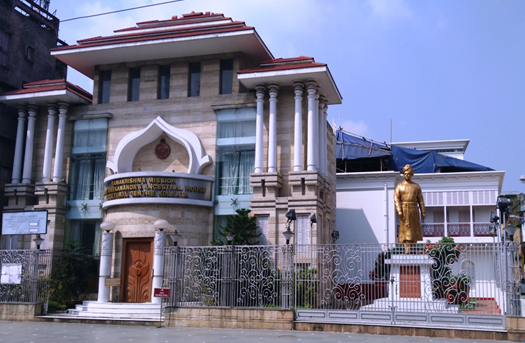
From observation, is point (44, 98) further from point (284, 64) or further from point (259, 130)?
point (284, 64)

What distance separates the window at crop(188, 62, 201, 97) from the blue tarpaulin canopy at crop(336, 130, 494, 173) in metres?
14.3

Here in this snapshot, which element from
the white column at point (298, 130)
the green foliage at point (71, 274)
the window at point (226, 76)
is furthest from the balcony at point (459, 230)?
the green foliage at point (71, 274)

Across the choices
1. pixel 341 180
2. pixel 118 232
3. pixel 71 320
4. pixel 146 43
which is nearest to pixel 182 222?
pixel 118 232

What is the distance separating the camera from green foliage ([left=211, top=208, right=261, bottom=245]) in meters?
21.2

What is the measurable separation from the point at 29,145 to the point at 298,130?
1138 cm

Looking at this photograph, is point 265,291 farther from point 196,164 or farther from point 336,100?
point 336,100

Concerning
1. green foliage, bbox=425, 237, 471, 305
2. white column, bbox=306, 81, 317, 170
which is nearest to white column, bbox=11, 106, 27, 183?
white column, bbox=306, 81, 317, 170

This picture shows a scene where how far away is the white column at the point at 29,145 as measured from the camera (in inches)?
981

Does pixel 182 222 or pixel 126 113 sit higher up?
pixel 126 113

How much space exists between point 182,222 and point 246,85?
19.0 ft

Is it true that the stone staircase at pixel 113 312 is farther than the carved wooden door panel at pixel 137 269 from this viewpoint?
No

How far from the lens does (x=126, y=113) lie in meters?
24.8

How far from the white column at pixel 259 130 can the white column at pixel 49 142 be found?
28.6ft

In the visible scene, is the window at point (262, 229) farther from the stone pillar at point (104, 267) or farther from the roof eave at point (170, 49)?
the roof eave at point (170, 49)
